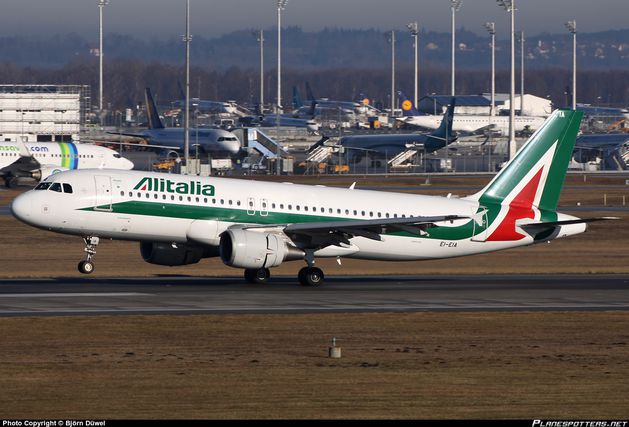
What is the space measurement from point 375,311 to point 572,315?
5.93 m

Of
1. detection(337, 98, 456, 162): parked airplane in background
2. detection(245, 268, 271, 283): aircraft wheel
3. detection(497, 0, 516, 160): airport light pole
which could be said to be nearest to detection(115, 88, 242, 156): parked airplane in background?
detection(337, 98, 456, 162): parked airplane in background

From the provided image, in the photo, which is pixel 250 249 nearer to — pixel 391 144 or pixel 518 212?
pixel 518 212

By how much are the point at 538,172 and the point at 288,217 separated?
10.6 m

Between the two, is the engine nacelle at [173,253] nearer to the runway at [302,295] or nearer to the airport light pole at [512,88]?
the runway at [302,295]

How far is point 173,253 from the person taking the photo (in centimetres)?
4416

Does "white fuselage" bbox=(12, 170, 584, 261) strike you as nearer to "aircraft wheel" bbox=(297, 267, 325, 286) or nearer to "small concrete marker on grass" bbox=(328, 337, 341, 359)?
"aircraft wheel" bbox=(297, 267, 325, 286)

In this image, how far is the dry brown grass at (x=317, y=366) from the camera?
22.6 metres

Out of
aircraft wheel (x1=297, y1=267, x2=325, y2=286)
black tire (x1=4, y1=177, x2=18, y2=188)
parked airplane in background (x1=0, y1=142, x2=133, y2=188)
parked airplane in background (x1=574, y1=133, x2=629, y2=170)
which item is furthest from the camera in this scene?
parked airplane in background (x1=574, y1=133, x2=629, y2=170)

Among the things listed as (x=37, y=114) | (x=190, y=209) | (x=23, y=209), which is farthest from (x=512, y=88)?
(x=23, y=209)

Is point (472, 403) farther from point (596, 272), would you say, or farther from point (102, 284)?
point (596, 272)

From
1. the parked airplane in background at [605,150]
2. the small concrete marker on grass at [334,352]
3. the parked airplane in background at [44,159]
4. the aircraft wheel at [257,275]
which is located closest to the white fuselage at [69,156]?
the parked airplane in background at [44,159]

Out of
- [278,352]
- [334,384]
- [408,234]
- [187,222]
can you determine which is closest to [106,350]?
[278,352]

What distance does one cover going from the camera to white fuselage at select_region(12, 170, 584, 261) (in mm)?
42906

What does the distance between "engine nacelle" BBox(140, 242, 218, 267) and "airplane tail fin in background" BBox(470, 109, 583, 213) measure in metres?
11.4
